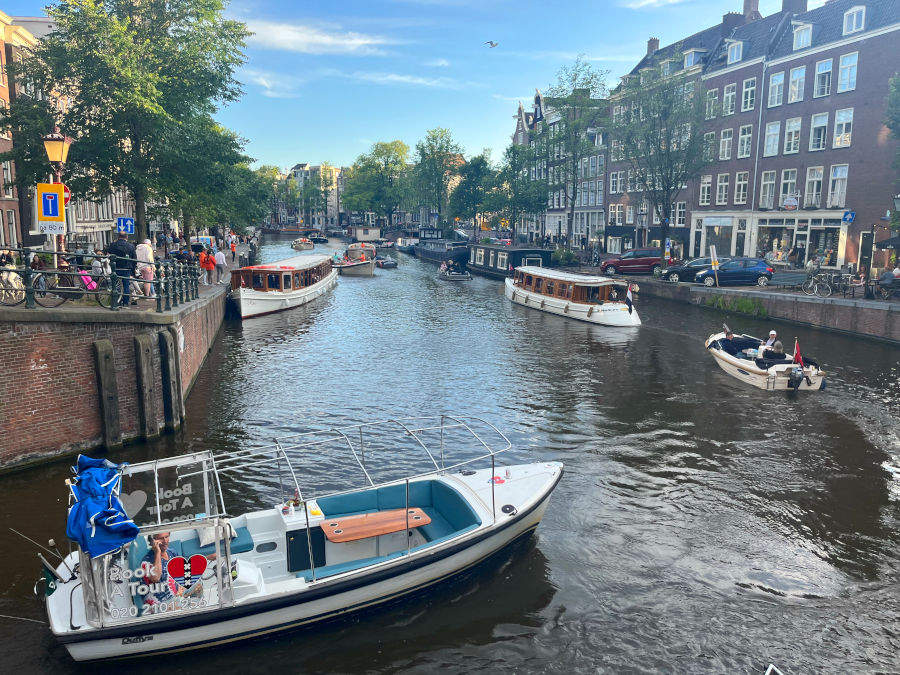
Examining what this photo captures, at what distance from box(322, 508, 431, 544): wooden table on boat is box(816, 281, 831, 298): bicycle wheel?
29.7 metres

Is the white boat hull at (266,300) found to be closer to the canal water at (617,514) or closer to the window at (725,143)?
the canal water at (617,514)

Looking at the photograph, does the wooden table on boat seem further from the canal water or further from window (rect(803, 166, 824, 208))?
window (rect(803, 166, 824, 208))

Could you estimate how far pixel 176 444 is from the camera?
15.3 meters

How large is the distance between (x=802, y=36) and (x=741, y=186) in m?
10.7

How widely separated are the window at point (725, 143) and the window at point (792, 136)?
5.34m

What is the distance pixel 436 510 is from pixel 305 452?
5.47 meters

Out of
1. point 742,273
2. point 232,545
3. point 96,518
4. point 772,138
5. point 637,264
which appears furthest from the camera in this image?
point 637,264

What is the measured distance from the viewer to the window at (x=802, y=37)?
43.8 m

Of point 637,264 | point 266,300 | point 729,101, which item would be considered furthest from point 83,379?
point 729,101

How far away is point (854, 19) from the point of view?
40750mm

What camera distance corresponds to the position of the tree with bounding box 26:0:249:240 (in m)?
25.3

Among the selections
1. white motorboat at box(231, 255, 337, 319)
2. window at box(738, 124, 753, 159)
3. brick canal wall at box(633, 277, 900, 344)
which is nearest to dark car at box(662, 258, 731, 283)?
brick canal wall at box(633, 277, 900, 344)

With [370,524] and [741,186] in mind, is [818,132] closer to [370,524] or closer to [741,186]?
[741,186]

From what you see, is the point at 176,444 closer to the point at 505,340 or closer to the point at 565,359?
the point at 565,359
